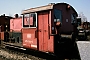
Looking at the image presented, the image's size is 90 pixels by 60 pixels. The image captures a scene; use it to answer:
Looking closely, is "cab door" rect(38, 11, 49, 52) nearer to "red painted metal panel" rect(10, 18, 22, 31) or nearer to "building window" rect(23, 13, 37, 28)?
"building window" rect(23, 13, 37, 28)

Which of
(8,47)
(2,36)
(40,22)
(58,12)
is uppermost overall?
(58,12)

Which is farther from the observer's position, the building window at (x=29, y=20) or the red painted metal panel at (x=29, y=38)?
the building window at (x=29, y=20)

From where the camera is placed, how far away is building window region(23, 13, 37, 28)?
25.4 feet

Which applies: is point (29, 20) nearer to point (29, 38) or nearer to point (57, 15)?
point (29, 38)

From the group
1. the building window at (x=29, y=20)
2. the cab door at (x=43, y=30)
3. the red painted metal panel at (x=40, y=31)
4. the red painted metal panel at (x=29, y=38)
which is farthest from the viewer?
the building window at (x=29, y=20)

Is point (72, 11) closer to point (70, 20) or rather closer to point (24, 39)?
point (70, 20)

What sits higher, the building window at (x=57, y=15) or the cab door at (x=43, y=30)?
the building window at (x=57, y=15)

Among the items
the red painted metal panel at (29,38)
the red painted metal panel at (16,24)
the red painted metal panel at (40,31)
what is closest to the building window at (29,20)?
the red painted metal panel at (29,38)

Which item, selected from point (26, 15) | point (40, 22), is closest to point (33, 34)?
point (40, 22)

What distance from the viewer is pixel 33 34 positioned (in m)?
7.69

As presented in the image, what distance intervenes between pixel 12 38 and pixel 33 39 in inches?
172

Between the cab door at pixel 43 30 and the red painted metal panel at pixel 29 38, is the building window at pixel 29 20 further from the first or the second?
the cab door at pixel 43 30

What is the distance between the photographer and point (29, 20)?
813 centimetres

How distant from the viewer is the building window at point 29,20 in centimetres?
773
